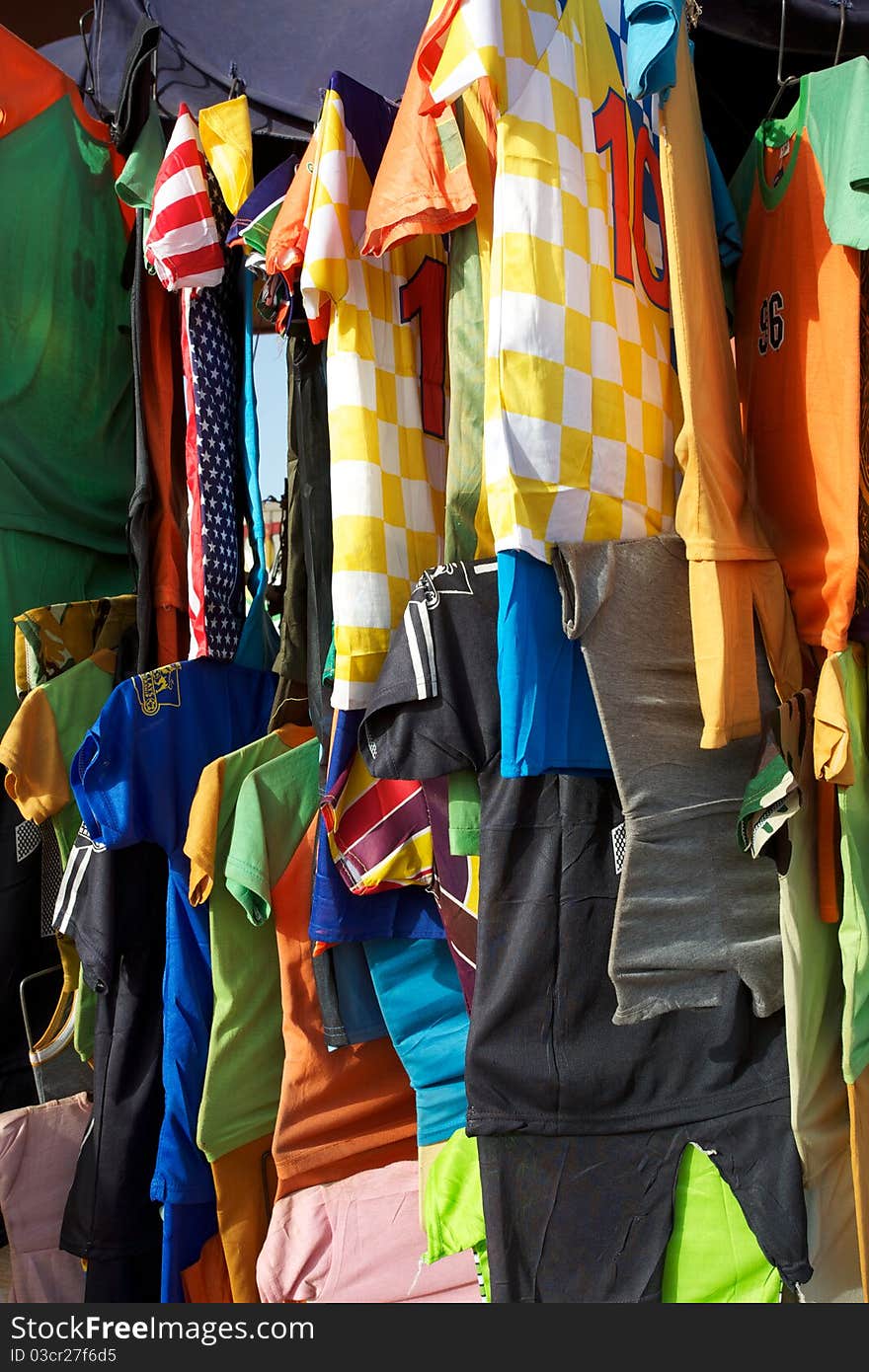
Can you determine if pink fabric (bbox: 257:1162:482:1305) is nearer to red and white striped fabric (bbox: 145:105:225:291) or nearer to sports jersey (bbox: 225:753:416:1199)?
sports jersey (bbox: 225:753:416:1199)

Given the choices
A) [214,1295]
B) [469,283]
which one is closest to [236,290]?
[469,283]

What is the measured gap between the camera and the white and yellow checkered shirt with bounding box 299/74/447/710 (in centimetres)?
127

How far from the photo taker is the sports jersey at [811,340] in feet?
3.76

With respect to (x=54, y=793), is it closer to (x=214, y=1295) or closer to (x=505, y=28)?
(x=214, y=1295)

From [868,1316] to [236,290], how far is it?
4.98ft

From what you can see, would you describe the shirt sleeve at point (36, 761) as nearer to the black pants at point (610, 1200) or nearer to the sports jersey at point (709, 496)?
the black pants at point (610, 1200)

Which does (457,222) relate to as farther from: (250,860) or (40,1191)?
(40,1191)

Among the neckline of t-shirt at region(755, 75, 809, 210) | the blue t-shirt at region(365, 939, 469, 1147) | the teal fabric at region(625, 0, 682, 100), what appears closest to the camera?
the teal fabric at region(625, 0, 682, 100)

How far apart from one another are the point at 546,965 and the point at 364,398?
2.23 ft

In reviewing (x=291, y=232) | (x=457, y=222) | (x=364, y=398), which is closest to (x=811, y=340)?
(x=457, y=222)

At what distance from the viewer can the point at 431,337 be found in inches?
55.1

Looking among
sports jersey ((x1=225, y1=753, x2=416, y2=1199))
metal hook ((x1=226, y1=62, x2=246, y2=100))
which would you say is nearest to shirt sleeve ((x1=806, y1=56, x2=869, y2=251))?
metal hook ((x1=226, y1=62, x2=246, y2=100))

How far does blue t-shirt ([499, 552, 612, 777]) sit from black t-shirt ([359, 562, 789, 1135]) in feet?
0.25

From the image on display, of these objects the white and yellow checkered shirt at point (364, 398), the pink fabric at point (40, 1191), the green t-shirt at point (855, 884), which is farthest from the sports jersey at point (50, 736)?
the green t-shirt at point (855, 884)
